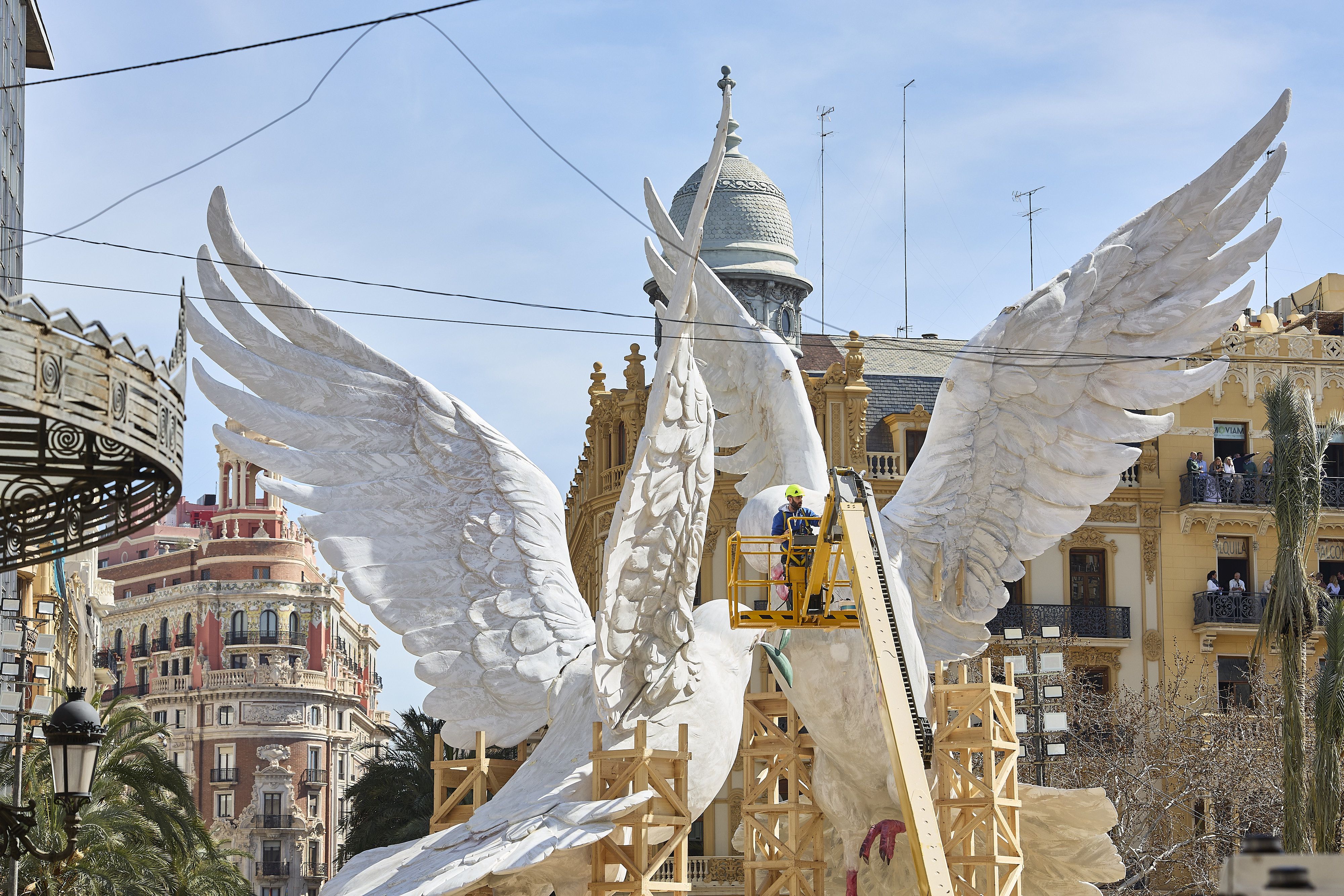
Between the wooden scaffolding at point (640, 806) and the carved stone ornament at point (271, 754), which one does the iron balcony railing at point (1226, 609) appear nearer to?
the wooden scaffolding at point (640, 806)

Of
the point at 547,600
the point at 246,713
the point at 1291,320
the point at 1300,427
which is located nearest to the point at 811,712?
the point at 547,600

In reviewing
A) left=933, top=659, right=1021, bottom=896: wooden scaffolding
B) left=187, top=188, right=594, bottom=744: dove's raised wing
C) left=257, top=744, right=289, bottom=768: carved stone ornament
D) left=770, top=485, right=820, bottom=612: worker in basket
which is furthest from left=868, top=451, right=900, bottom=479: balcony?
left=257, top=744, right=289, bottom=768: carved stone ornament

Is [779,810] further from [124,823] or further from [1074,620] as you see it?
[1074,620]

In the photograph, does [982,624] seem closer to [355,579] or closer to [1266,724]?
[355,579]

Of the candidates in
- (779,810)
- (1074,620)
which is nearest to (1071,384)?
(779,810)

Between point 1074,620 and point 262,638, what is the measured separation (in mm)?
45658

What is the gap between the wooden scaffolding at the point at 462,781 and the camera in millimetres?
15094

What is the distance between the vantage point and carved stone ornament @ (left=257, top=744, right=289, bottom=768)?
234ft

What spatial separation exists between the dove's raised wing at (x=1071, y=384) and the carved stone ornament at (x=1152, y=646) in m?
21.9

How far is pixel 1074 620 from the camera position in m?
36.0

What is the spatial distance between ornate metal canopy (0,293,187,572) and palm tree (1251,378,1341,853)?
859 inches

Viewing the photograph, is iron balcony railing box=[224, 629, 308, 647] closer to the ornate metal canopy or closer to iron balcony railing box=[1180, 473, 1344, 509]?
iron balcony railing box=[1180, 473, 1344, 509]

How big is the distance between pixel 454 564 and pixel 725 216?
77.6 ft

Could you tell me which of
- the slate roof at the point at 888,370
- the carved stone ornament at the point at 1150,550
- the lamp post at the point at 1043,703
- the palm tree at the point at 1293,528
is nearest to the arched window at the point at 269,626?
the slate roof at the point at 888,370
